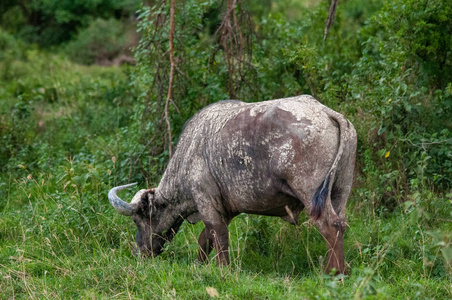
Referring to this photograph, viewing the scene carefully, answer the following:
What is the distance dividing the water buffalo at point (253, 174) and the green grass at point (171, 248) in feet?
0.79

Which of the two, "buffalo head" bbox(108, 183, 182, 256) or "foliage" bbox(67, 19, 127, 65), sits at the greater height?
"buffalo head" bbox(108, 183, 182, 256)

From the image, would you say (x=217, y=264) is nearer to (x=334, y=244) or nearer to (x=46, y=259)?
(x=334, y=244)

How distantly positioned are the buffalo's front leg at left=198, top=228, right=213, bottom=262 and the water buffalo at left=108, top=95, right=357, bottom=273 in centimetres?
1

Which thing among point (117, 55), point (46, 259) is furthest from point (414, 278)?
point (117, 55)

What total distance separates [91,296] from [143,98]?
4569 millimetres

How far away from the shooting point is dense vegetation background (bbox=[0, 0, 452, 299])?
498 cm

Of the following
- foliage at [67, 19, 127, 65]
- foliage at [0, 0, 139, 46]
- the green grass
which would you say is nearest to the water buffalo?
the green grass

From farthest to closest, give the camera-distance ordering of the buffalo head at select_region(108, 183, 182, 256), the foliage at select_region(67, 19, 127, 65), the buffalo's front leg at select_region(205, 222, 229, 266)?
the foliage at select_region(67, 19, 127, 65) < the buffalo head at select_region(108, 183, 182, 256) < the buffalo's front leg at select_region(205, 222, 229, 266)

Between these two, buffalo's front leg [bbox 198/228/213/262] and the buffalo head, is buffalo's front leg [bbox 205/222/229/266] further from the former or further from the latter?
the buffalo head

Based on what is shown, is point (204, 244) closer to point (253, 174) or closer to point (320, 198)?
point (253, 174)

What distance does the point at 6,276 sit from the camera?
508cm

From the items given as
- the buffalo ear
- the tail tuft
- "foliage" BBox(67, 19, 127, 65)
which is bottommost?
"foliage" BBox(67, 19, 127, 65)

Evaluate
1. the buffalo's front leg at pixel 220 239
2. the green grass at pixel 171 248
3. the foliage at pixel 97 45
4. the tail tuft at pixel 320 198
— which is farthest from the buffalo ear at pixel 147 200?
the foliage at pixel 97 45

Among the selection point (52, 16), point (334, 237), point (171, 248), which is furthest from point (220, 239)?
point (52, 16)
